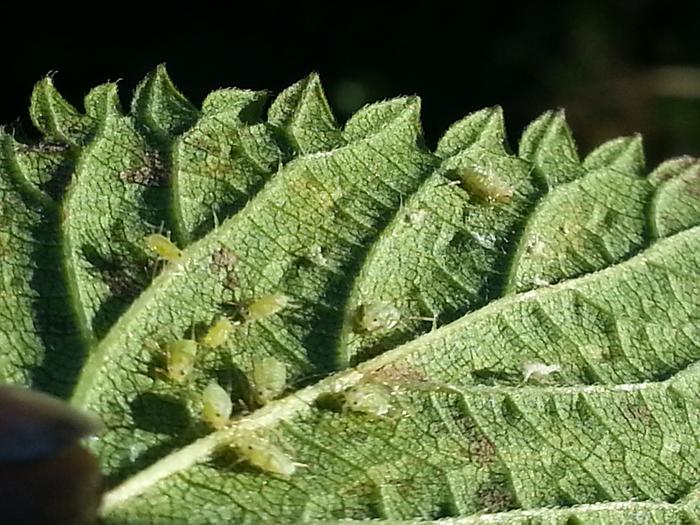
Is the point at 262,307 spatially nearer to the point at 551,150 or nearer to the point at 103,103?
the point at 103,103

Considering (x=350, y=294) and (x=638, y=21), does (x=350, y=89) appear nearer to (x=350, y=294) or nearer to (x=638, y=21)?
(x=638, y=21)

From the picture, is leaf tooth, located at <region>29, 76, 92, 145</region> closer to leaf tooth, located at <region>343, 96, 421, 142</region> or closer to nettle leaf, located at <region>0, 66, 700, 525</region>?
nettle leaf, located at <region>0, 66, 700, 525</region>

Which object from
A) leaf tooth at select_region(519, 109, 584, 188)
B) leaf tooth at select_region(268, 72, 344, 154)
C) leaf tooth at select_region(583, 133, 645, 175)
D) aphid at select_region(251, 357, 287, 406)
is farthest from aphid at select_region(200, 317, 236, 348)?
leaf tooth at select_region(583, 133, 645, 175)

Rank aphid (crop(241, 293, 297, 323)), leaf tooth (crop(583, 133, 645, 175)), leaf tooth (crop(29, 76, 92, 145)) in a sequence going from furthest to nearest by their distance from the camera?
leaf tooth (crop(583, 133, 645, 175)), leaf tooth (crop(29, 76, 92, 145)), aphid (crop(241, 293, 297, 323))

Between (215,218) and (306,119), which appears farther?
(306,119)

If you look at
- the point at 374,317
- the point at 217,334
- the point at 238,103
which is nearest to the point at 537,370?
the point at 374,317

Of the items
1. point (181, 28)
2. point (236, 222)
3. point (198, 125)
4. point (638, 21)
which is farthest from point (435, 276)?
point (638, 21)

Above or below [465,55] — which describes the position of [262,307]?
below

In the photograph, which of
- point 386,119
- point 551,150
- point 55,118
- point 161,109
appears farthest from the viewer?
point 551,150
